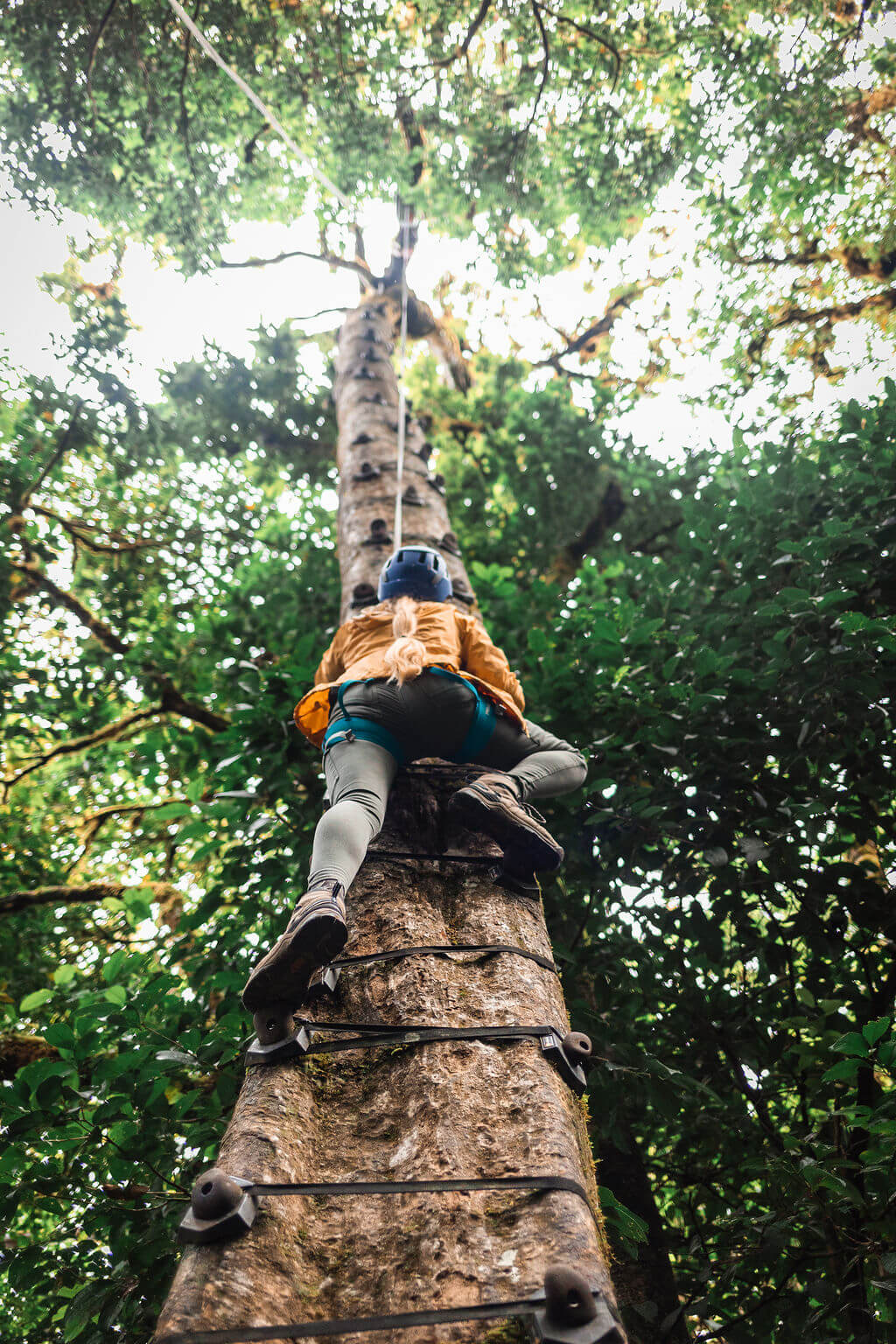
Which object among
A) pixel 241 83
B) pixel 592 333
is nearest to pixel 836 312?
pixel 592 333

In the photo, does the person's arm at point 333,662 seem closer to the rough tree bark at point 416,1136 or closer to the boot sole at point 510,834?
the rough tree bark at point 416,1136

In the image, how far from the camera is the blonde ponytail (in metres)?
2.56

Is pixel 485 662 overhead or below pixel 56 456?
below

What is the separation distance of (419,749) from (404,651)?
1.15ft

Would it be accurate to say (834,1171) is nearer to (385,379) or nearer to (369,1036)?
(369,1036)

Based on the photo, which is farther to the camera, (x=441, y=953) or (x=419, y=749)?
(x=419, y=749)

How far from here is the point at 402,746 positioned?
266 cm

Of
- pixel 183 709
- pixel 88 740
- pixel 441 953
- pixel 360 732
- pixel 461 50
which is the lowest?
pixel 441 953

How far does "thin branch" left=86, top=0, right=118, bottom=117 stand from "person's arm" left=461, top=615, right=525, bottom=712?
6248mm

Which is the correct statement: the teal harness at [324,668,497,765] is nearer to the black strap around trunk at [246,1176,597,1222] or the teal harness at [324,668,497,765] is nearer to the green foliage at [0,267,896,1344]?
the green foliage at [0,267,896,1344]

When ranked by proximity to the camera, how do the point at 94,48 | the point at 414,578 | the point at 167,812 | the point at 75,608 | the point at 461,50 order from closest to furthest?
the point at 414,578 → the point at 167,812 → the point at 94,48 → the point at 461,50 → the point at 75,608

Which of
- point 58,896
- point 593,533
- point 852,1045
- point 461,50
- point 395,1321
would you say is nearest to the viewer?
point 395,1321

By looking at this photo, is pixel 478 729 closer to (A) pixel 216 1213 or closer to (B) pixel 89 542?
(A) pixel 216 1213

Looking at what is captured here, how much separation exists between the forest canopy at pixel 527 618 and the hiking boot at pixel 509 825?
36.1 inches
